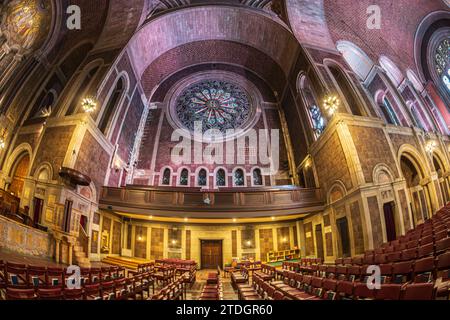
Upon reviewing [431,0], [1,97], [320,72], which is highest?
[431,0]

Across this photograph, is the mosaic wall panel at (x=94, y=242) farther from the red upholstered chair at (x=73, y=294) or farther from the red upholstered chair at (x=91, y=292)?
the red upholstered chair at (x=73, y=294)

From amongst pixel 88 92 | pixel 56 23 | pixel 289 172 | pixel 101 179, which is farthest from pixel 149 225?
pixel 56 23

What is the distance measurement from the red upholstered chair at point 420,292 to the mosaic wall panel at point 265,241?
46.3 feet

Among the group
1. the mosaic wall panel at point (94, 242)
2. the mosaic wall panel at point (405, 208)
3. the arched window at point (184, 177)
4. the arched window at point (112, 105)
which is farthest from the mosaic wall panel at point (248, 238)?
the arched window at point (112, 105)

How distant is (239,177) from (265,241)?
5.57m

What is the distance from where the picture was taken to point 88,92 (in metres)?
13.5

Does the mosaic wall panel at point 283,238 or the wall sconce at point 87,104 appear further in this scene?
the mosaic wall panel at point 283,238

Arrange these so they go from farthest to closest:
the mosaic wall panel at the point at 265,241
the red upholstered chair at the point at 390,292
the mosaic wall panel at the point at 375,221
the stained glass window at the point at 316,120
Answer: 1. the mosaic wall panel at the point at 265,241
2. the stained glass window at the point at 316,120
3. the mosaic wall panel at the point at 375,221
4. the red upholstered chair at the point at 390,292

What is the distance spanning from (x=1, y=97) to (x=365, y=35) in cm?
2436

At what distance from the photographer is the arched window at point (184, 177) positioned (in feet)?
62.8

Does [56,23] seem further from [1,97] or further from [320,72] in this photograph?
[320,72]

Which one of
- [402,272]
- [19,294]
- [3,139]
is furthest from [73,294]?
[3,139]
